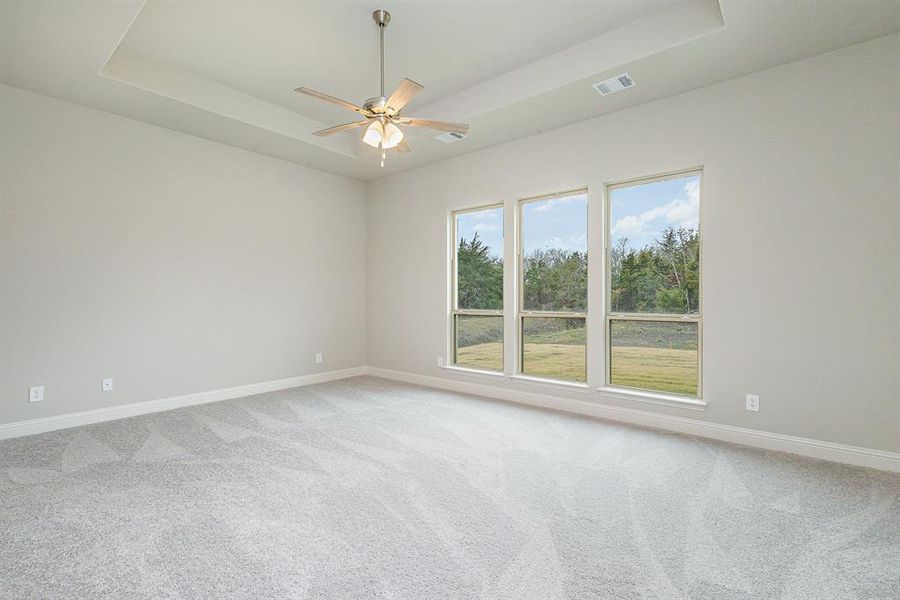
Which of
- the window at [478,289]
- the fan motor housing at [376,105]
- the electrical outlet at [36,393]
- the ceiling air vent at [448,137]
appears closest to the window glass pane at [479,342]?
the window at [478,289]

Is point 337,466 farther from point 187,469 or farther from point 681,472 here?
point 681,472

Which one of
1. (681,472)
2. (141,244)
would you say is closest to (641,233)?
(681,472)

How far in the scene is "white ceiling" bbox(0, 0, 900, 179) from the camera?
280 centimetres

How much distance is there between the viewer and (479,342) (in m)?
5.29

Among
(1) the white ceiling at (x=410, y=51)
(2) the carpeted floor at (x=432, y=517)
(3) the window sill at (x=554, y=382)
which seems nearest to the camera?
(2) the carpeted floor at (x=432, y=517)

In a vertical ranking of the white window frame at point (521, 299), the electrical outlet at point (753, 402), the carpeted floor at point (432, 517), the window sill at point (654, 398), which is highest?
the white window frame at point (521, 299)

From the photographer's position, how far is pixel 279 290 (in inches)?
213

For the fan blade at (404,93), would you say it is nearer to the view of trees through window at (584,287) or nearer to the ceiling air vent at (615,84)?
the ceiling air vent at (615,84)

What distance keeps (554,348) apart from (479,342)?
103 centimetres

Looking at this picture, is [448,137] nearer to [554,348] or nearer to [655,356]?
[554,348]

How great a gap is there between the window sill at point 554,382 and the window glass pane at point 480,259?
882 mm

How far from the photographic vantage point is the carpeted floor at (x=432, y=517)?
1756mm

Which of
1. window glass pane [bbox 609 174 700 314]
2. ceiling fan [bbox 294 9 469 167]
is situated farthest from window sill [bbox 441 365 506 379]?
ceiling fan [bbox 294 9 469 167]

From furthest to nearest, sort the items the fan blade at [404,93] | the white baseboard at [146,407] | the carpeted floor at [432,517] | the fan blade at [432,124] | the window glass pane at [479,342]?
the window glass pane at [479,342]
the white baseboard at [146,407]
the fan blade at [432,124]
the fan blade at [404,93]
the carpeted floor at [432,517]
